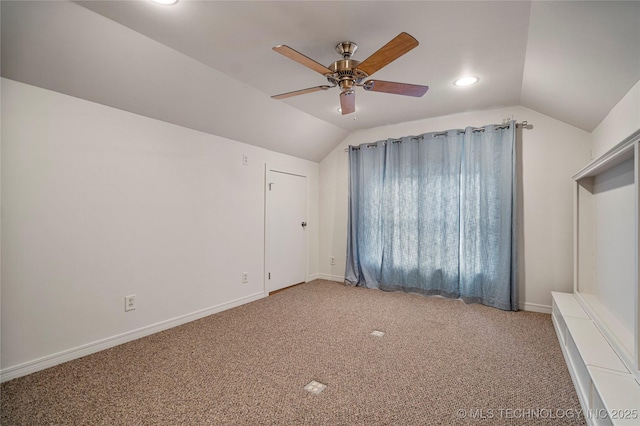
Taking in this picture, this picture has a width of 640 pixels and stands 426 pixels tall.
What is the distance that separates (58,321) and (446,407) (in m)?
2.78

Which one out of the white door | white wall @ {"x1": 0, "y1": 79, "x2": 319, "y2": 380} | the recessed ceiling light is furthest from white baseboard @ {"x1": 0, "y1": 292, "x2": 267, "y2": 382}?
the recessed ceiling light

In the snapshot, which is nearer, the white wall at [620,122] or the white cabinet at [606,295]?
the white cabinet at [606,295]

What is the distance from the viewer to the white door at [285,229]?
4.25 metres

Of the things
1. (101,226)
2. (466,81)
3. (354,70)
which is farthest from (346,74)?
(101,226)

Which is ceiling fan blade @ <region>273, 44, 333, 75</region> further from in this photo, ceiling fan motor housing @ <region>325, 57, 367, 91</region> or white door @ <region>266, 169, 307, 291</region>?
white door @ <region>266, 169, 307, 291</region>

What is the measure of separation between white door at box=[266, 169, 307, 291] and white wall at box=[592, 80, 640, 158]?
3.54 meters

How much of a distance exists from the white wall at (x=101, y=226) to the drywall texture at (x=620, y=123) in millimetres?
3507

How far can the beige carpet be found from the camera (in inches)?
66.6

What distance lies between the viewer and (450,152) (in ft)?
12.7

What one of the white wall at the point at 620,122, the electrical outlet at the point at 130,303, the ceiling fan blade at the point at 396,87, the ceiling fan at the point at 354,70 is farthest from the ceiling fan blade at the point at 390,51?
the electrical outlet at the point at 130,303

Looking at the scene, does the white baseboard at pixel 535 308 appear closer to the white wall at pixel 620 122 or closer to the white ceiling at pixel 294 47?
the white wall at pixel 620 122

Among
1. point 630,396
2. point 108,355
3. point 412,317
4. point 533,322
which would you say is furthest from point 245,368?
point 533,322

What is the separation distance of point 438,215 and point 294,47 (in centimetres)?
276

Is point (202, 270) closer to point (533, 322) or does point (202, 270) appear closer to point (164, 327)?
point (164, 327)
